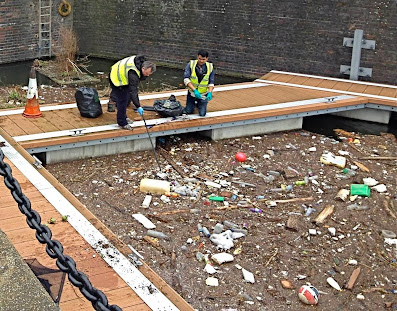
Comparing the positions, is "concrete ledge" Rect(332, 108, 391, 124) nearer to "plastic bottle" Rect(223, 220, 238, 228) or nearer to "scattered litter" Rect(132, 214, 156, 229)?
"plastic bottle" Rect(223, 220, 238, 228)

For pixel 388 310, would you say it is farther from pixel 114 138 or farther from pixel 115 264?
pixel 114 138

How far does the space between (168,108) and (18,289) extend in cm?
800

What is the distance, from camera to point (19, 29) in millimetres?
17016

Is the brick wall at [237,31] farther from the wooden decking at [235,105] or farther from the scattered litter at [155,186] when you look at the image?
the scattered litter at [155,186]

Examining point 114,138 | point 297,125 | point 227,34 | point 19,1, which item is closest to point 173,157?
point 114,138

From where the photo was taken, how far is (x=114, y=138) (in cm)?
1036

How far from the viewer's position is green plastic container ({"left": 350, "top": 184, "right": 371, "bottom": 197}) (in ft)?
31.5

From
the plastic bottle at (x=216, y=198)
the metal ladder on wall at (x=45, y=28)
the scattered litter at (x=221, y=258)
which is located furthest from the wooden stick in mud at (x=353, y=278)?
the metal ladder on wall at (x=45, y=28)

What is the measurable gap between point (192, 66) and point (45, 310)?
803cm

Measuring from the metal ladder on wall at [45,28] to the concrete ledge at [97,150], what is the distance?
7.99m

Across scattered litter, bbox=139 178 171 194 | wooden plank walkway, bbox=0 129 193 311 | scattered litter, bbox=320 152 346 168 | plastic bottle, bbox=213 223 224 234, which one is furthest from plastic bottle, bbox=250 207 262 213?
wooden plank walkway, bbox=0 129 193 311

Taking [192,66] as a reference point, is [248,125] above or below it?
below

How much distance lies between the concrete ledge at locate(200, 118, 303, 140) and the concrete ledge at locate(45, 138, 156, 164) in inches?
51.9

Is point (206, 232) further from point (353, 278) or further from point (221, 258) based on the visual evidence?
point (353, 278)
